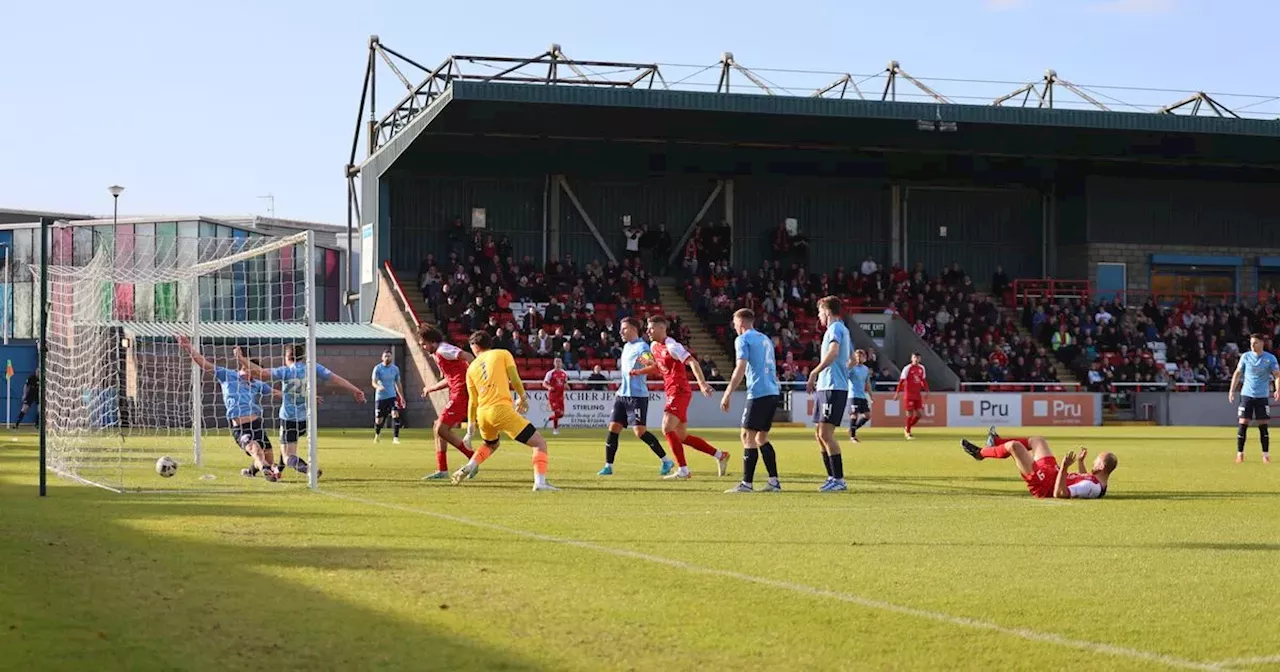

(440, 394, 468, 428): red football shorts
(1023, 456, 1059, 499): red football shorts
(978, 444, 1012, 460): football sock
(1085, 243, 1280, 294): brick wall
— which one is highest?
(1085, 243, 1280, 294): brick wall

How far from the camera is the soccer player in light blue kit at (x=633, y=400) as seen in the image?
20.1 m

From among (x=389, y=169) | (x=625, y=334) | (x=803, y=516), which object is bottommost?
(x=803, y=516)

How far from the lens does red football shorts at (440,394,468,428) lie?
19.1m

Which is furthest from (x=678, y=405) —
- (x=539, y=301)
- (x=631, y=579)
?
(x=539, y=301)

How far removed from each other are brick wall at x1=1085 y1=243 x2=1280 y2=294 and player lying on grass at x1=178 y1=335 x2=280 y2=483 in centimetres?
4296

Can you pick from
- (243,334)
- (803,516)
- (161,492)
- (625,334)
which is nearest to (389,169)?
(243,334)

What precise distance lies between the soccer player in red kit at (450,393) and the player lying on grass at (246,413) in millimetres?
1889

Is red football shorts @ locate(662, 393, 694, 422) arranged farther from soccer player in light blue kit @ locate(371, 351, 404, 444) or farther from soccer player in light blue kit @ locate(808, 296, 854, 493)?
soccer player in light blue kit @ locate(371, 351, 404, 444)

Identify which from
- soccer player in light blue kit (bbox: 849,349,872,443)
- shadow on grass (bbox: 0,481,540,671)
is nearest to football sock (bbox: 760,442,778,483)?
shadow on grass (bbox: 0,481,540,671)

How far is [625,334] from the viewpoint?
1980 centimetres

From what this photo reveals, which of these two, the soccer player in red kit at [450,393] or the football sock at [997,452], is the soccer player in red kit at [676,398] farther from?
the football sock at [997,452]

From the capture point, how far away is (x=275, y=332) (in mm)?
43094

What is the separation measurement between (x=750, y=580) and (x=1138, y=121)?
42708mm

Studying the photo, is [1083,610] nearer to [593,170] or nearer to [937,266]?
[593,170]
